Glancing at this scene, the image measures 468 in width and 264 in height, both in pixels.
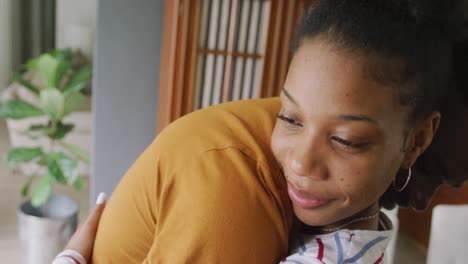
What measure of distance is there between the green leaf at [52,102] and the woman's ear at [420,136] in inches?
67.9

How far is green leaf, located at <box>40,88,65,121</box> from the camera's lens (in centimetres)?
202

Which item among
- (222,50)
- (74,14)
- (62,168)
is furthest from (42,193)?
(74,14)

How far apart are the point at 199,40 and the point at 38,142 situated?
6.94ft

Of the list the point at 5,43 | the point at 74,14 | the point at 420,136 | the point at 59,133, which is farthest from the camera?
the point at 74,14

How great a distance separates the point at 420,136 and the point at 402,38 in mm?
172

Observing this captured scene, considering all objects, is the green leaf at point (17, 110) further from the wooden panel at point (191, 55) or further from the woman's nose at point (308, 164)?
the woman's nose at point (308, 164)

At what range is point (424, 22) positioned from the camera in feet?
1.78

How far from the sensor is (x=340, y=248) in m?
0.61

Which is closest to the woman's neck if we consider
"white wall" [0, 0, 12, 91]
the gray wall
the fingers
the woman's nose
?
the woman's nose

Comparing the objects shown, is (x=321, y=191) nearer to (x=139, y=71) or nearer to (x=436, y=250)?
(x=436, y=250)

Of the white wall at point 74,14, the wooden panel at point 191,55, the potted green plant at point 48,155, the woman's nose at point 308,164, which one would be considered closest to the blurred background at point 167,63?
the wooden panel at point 191,55

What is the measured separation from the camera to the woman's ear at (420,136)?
24.3 inches

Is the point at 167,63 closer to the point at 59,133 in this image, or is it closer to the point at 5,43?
the point at 59,133

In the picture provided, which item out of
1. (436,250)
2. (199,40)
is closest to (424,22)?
(436,250)
